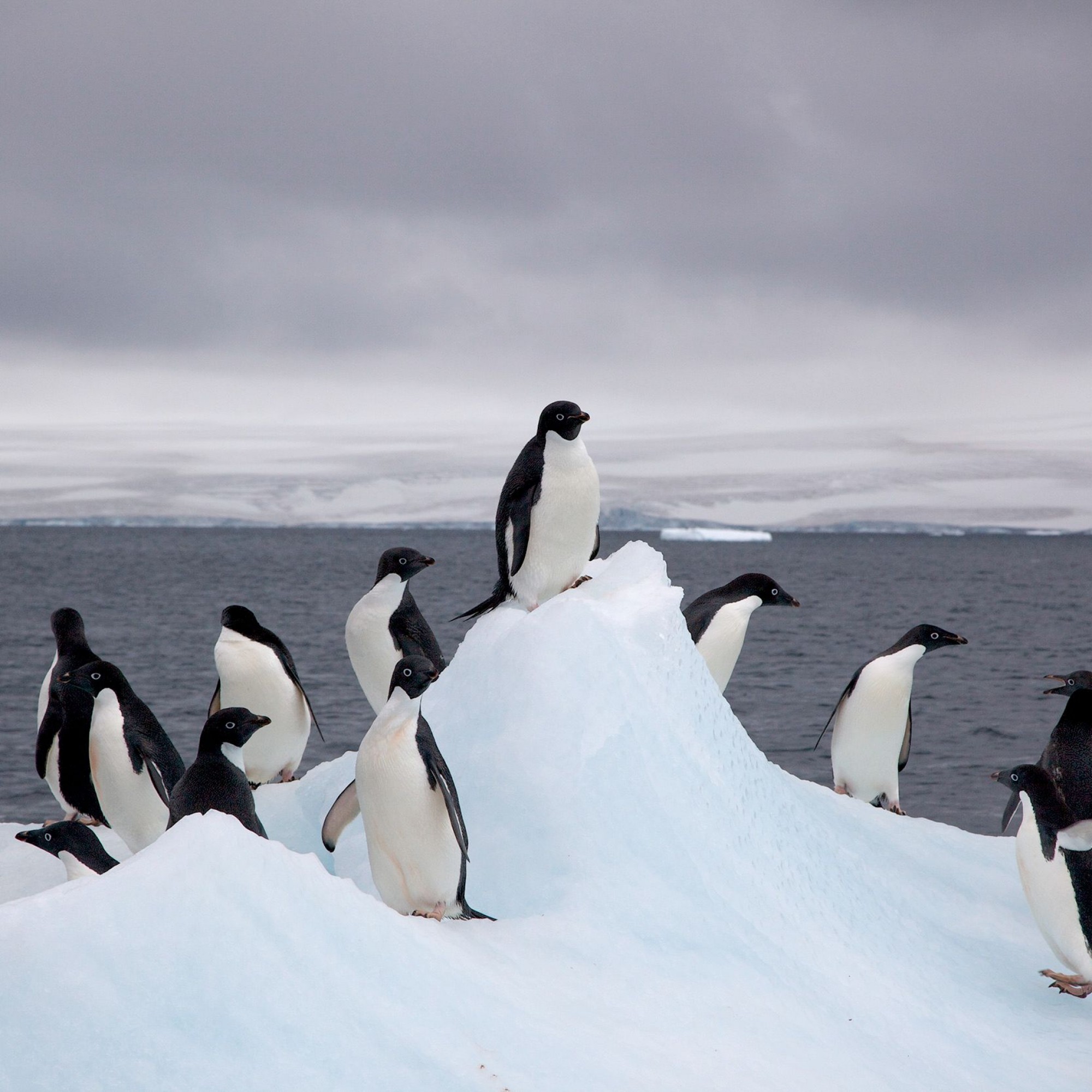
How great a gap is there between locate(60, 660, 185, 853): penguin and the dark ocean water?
5962mm

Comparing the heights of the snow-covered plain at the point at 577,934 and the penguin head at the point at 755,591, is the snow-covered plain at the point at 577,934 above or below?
below

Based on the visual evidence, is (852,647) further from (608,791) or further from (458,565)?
(458,565)

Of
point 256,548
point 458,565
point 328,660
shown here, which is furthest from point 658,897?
point 256,548

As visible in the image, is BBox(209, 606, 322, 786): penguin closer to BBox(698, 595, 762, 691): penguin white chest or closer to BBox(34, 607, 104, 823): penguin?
BBox(34, 607, 104, 823): penguin

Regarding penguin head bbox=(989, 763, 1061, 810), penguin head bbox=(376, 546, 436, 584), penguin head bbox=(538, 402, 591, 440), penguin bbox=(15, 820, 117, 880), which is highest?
penguin head bbox=(538, 402, 591, 440)

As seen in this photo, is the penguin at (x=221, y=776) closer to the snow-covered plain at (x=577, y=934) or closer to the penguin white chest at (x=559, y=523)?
the snow-covered plain at (x=577, y=934)

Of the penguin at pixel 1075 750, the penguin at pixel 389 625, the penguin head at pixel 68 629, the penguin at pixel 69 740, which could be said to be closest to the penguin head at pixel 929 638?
the penguin at pixel 1075 750

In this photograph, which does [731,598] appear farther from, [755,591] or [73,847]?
[73,847]

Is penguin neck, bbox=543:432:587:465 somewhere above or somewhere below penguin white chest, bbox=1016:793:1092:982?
above

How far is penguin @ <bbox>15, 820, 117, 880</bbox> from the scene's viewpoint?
5.20 meters

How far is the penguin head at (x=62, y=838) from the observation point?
203 inches

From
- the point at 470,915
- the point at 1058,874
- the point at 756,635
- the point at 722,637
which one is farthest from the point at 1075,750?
the point at 756,635

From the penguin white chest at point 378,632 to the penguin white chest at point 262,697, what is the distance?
482 mm

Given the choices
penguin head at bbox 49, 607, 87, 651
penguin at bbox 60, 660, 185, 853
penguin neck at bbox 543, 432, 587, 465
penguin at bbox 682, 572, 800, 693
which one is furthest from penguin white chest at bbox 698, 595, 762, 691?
penguin head at bbox 49, 607, 87, 651
